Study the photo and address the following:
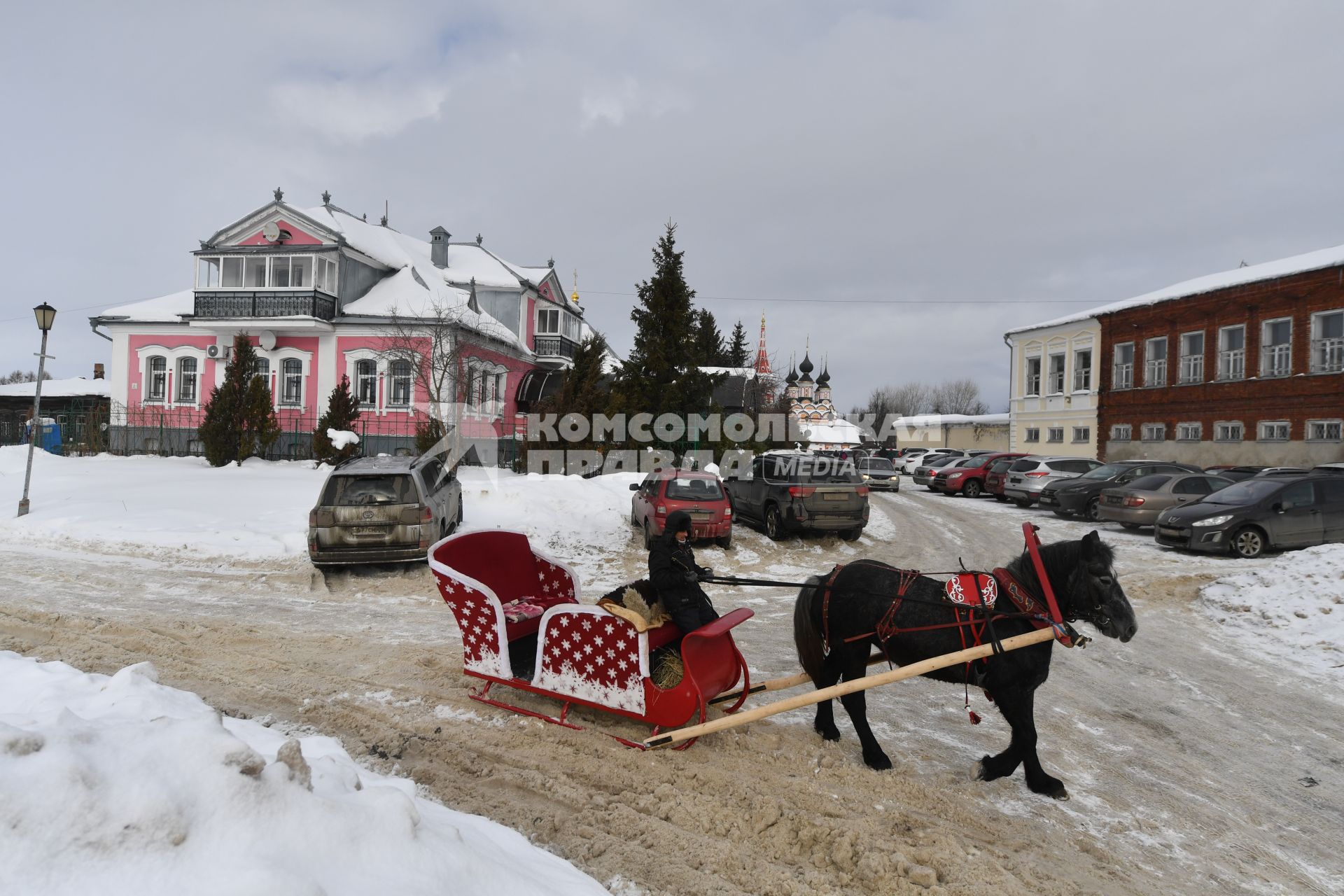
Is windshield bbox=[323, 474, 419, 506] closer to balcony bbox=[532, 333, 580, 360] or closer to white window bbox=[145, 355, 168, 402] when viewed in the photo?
white window bbox=[145, 355, 168, 402]

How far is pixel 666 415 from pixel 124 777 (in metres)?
19.3

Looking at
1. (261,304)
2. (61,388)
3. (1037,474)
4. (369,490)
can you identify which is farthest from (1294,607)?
(61,388)

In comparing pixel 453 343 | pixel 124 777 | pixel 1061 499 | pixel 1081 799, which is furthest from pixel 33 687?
pixel 453 343

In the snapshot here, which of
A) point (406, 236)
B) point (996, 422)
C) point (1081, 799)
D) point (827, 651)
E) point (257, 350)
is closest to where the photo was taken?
point (1081, 799)

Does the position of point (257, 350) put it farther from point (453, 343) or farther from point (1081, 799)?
point (1081, 799)

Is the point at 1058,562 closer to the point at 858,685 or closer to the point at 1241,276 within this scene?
the point at 858,685

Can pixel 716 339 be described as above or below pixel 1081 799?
above

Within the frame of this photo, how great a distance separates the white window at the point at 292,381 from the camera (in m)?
29.8

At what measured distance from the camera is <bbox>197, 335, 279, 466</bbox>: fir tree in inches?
893

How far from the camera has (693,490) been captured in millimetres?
13961

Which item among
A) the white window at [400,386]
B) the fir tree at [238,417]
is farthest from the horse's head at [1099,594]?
the white window at [400,386]

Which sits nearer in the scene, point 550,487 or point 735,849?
point 735,849

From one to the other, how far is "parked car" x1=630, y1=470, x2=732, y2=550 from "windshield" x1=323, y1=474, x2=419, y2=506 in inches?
171

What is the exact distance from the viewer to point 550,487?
16906 mm
